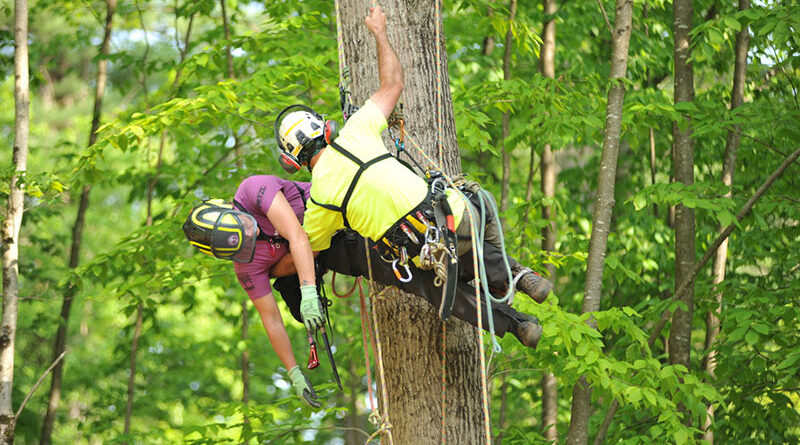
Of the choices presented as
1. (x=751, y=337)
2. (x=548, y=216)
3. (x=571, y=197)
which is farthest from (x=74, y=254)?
(x=751, y=337)

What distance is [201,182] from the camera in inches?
346

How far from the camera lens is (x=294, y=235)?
382 cm

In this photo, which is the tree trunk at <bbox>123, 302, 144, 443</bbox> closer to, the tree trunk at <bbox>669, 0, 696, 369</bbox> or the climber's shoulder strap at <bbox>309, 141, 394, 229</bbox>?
the tree trunk at <bbox>669, 0, 696, 369</bbox>

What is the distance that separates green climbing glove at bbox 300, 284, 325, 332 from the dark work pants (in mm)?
407

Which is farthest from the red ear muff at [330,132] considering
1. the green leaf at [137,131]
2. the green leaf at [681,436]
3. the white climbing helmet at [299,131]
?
the green leaf at [681,436]

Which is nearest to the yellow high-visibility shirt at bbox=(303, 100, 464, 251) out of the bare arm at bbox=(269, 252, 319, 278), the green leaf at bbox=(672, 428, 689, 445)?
the bare arm at bbox=(269, 252, 319, 278)

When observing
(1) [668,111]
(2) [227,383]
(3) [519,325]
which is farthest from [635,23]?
(2) [227,383]

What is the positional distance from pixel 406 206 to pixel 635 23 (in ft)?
21.2

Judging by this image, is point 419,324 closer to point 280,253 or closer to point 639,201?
point 280,253

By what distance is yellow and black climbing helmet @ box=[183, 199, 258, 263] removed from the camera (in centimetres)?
384

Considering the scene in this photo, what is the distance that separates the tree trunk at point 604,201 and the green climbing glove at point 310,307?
8.60 ft

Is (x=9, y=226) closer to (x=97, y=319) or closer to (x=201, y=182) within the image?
(x=201, y=182)

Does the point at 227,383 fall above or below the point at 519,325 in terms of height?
below

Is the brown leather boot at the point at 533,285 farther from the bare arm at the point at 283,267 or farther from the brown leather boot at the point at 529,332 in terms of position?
the bare arm at the point at 283,267
